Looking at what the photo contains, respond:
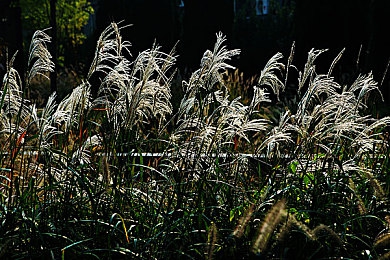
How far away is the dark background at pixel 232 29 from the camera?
408 inches

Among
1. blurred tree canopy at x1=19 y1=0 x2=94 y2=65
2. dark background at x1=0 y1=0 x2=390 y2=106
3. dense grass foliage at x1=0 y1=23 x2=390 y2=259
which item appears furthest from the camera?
blurred tree canopy at x1=19 y1=0 x2=94 y2=65

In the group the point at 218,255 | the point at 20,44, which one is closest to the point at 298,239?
the point at 218,255

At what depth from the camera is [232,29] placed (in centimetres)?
1559

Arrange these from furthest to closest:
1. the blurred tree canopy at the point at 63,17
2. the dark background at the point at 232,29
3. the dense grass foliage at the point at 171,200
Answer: the blurred tree canopy at the point at 63,17
the dark background at the point at 232,29
the dense grass foliage at the point at 171,200

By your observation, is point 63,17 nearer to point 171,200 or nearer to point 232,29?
point 232,29

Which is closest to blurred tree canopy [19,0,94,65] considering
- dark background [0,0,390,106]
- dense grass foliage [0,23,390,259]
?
dark background [0,0,390,106]

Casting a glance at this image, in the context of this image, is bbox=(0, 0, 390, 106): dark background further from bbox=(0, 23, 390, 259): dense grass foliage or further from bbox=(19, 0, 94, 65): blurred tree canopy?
bbox=(0, 23, 390, 259): dense grass foliage

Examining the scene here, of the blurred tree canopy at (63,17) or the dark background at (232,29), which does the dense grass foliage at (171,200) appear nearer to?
the dark background at (232,29)

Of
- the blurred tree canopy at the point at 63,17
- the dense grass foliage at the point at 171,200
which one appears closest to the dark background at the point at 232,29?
the blurred tree canopy at the point at 63,17

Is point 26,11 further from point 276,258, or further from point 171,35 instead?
point 276,258

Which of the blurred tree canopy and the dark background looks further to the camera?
the blurred tree canopy

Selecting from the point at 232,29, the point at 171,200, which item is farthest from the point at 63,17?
the point at 171,200

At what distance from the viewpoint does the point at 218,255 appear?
3.16 metres

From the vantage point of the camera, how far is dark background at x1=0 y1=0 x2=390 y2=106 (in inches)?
408
